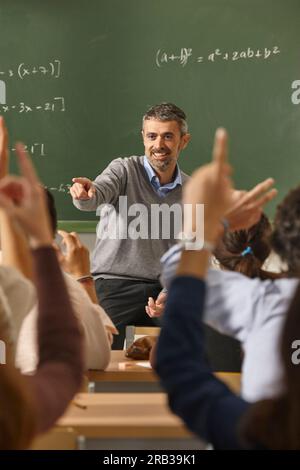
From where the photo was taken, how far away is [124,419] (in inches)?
57.9

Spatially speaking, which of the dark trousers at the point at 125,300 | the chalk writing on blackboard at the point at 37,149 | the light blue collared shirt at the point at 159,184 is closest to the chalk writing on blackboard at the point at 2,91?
the chalk writing on blackboard at the point at 37,149

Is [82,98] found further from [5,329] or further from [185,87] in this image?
[5,329]

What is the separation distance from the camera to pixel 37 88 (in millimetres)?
4531

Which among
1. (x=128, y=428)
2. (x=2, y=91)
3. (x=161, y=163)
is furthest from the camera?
(x=2, y=91)

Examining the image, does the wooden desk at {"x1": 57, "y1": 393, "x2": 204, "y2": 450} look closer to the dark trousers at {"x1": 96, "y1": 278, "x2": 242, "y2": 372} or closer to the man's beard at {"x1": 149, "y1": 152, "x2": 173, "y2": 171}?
the dark trousers at {"x1": 96, "y1": 278, "x2": 242, "y2": 372}

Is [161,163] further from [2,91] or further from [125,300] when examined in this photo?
[2,91]

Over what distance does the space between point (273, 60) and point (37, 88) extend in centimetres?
144

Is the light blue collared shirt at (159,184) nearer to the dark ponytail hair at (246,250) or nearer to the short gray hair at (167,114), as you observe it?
the short gray hair at (167,114)

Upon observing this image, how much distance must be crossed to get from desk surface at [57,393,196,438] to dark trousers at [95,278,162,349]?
2230 millimetres

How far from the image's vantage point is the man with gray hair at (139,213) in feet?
13.1

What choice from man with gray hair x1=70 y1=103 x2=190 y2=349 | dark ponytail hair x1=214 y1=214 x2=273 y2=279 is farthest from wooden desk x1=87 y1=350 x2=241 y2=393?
man with gray hair x1=70 y1=103 x2=190 y2=349

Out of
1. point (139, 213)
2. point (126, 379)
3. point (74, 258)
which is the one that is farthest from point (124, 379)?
point (139, 213)

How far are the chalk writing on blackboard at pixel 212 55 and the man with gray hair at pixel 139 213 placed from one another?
571 mm

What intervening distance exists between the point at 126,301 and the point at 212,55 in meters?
1.64
